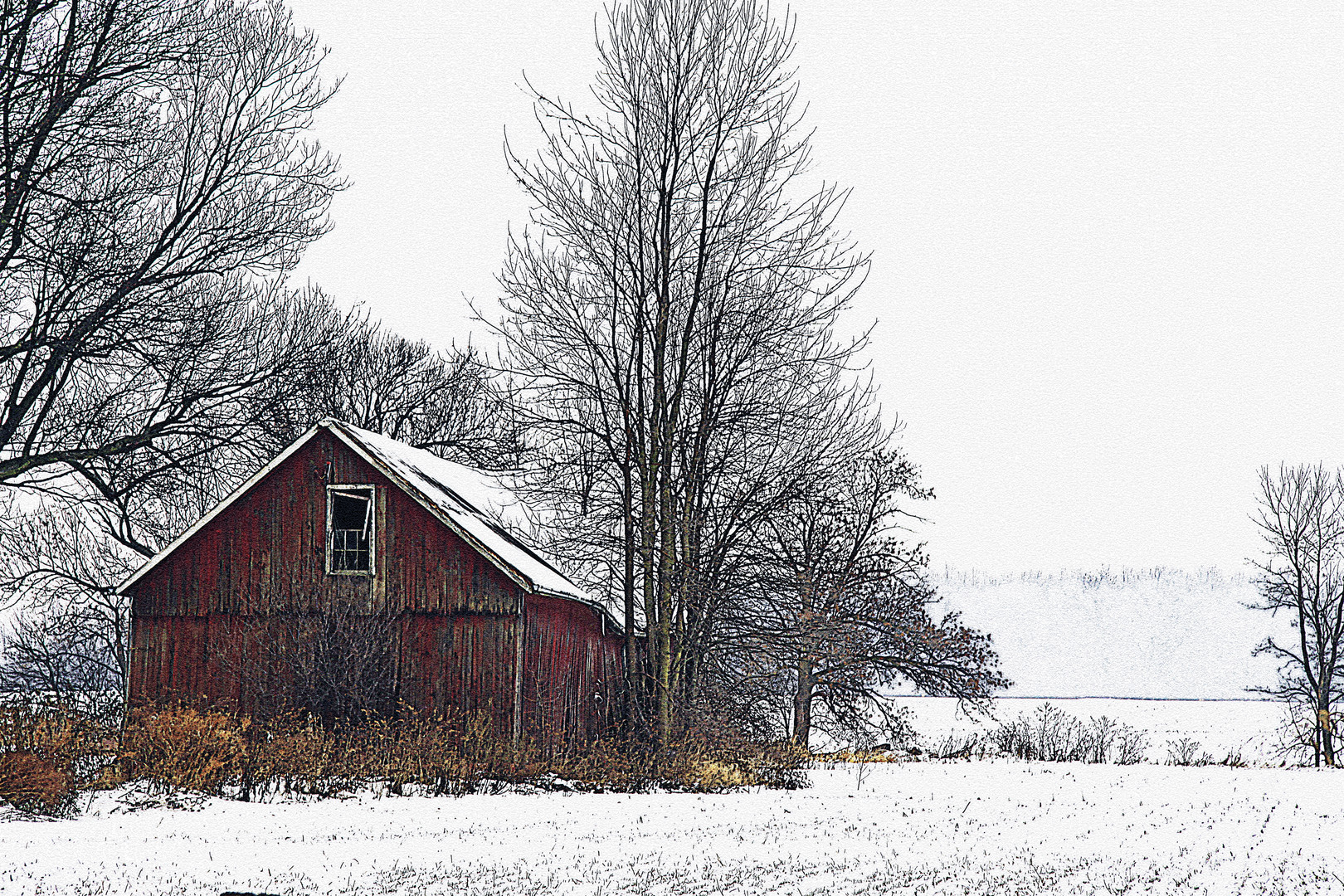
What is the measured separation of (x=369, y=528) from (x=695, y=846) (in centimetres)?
1169

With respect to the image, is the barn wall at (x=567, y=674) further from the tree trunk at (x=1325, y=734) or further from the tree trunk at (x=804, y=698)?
the tree trunk at (x=1325, y=734)

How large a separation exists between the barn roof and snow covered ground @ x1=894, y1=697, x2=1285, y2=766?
1588cm

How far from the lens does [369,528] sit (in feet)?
79.0

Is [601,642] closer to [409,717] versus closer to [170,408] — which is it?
[409,717]

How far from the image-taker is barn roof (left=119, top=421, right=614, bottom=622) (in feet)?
76.8

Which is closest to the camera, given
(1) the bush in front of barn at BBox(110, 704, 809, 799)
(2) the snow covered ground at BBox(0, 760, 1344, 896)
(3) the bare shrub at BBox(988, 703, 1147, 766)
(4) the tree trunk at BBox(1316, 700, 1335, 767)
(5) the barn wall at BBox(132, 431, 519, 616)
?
(2) the snow covered ground at BBox(0, 760, 1344, 896)

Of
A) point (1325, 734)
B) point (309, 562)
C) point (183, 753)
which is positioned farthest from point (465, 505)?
point (1325, 734)

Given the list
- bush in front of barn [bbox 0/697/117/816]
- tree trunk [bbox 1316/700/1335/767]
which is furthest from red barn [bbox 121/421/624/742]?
tree trunk [bbox 1316/700/1335/767]

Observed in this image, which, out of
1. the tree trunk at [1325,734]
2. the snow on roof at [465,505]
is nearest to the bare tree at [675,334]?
the snow on roof at [465,505]

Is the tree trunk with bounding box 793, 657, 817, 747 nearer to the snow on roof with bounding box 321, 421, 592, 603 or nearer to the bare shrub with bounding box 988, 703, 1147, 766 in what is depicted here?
the bare shrub with bounding box 988, 703, 1147, 766

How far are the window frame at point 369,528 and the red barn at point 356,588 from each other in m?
0.03

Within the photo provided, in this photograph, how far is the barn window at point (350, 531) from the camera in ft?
79.2

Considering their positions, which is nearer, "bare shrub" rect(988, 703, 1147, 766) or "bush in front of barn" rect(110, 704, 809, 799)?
"bush in front of barn" rect(110, 704, 809, 799)

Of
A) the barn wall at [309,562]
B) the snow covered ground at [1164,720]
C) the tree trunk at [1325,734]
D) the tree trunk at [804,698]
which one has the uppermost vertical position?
the barn wall at [309,562]
